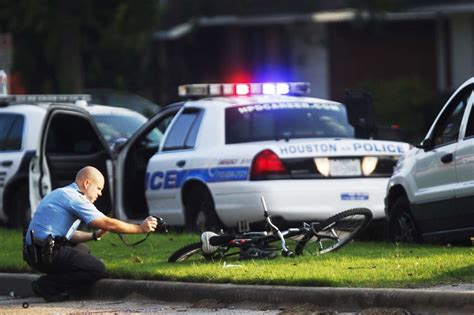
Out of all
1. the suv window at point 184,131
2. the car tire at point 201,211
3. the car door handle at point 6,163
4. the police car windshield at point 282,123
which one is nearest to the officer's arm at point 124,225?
the car tire at point 201,211

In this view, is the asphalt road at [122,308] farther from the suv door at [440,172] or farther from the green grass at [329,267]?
the suv door at [440,172]

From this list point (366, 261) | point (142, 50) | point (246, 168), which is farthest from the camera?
point (142, 50)

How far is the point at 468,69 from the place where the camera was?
114 feet

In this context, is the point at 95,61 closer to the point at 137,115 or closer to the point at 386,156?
the point at 137,115

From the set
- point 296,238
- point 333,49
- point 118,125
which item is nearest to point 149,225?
point 296,238

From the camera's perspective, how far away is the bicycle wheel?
1173 cm

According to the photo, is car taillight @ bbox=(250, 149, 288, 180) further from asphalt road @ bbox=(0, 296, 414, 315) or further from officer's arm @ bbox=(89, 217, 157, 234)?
officer's arm @ bbox=(89, 217, 157, 234)

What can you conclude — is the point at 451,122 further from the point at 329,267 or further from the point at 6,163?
the point at 6,163

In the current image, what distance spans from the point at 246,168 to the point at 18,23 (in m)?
19.3

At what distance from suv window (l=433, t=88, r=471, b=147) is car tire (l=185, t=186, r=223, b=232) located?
2843 millimetres

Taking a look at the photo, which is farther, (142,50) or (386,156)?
(142,50)

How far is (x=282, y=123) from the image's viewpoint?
49.3ft

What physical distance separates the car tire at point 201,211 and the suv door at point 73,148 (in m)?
1.64

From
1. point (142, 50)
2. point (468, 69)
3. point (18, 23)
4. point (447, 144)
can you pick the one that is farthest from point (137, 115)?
point (142, 50)
